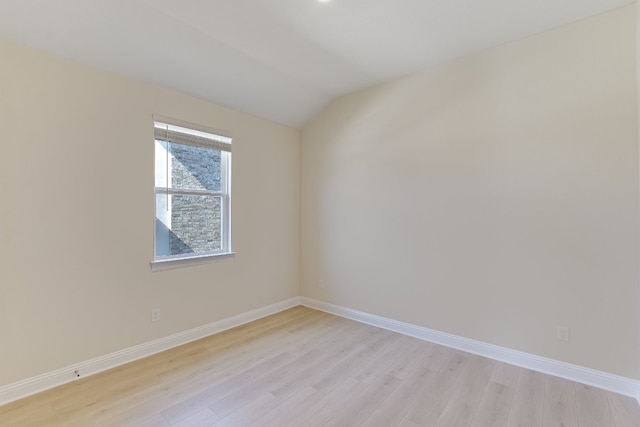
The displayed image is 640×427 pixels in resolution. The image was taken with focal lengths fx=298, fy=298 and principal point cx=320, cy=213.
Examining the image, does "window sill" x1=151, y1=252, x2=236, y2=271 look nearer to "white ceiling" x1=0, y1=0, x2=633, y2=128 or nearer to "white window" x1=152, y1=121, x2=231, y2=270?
"white window" x1=152, y1=121, x2=231, y2=270

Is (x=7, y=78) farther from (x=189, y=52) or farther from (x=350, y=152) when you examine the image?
(x=350, y=152)

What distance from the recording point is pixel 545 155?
2.46 meters

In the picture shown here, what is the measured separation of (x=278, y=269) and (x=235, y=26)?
2745 mm

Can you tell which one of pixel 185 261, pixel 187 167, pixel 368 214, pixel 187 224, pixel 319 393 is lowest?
pixel 319 393

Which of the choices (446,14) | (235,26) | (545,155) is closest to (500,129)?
(545,155)

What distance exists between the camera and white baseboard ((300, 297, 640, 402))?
7.16 feet

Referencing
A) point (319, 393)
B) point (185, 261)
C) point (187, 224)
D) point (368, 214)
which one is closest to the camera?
point (319, 393)

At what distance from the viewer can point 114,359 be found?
2494 mm

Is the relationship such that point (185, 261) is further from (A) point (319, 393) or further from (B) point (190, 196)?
(A) point (319, 393)

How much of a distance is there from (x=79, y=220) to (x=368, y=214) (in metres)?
2.74

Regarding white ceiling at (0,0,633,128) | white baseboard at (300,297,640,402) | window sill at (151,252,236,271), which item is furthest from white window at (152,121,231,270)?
white baseboard at (300,297,640,402)

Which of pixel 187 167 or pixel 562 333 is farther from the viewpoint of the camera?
pixel 187 167

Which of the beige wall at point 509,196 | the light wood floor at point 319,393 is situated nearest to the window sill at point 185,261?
the light wood floor at point 319,393

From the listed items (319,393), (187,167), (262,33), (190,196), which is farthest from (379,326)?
A: (262,33)
